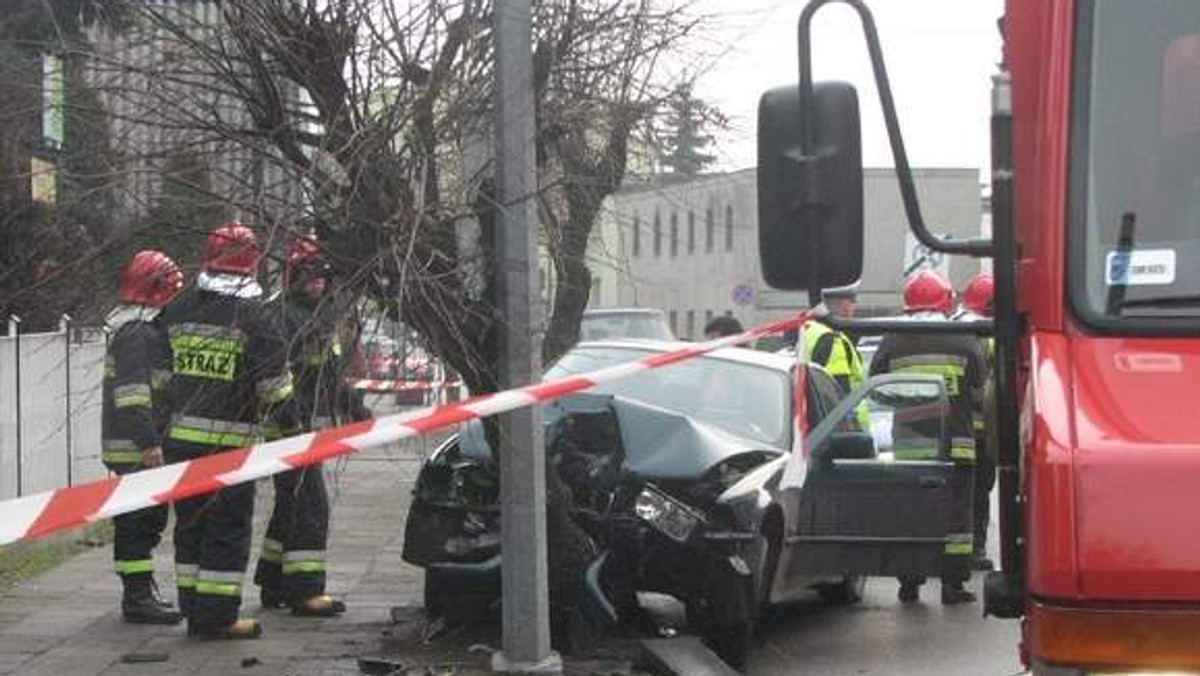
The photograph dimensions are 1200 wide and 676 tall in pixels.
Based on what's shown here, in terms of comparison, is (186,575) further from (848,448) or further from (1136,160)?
(1136,160)

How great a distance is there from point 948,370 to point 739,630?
304 centimetres

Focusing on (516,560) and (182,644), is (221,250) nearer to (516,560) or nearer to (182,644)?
(516,560)

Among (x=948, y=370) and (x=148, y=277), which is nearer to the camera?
(x=148, y=277)

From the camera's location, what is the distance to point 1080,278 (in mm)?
3135

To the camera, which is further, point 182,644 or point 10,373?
point 10,373

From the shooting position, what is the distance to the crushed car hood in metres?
6.71

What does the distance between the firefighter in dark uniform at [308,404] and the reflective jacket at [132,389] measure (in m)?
0.75

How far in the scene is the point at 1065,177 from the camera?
324cm

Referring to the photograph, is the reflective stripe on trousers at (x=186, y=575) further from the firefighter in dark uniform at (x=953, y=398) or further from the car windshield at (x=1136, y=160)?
the car windshield at (x=1136, y=160)

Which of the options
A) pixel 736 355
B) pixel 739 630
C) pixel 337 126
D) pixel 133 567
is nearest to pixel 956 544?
pixel 736 355

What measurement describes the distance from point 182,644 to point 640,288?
2.68m

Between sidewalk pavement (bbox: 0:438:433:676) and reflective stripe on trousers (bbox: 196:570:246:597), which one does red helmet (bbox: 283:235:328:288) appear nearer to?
sidewalk pavement (bbox: 0:438:433:676)

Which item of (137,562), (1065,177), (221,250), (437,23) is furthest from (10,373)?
(1065,177)

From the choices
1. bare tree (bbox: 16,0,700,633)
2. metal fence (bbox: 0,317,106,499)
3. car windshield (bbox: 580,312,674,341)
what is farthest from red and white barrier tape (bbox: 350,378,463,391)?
car windshield (bbox: 580,312,674,341)
